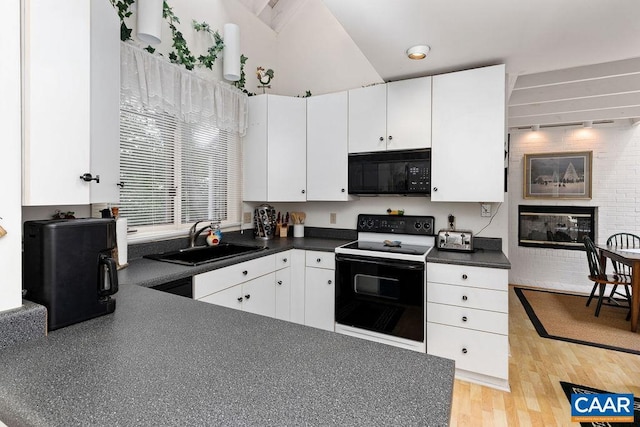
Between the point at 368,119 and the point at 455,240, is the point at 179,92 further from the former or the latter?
the point at 455,240

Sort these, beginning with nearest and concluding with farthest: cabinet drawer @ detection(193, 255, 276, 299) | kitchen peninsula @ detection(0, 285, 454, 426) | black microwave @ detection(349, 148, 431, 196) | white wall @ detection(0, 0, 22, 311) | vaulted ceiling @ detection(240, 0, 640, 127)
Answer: kitchen peninsula @ detection(0, 285, 454, 426)
white wall @ detection(0, 0, 22, 311)
vaulted ceiling @ detection(240, 0, 640, 127)
cabinet drawer @ detection(193, 255, 276, 299)
black microwave @ detection(349, 148, 431, 196)

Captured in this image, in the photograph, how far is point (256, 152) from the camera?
119 inches

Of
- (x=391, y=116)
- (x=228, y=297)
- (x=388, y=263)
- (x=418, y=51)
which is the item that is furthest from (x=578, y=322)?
(x=228, y=297)

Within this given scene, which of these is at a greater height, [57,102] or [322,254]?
[57,102]

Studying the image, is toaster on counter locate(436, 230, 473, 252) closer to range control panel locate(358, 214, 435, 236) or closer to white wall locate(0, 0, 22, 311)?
range control panel locate(358, 214, 435, 236)

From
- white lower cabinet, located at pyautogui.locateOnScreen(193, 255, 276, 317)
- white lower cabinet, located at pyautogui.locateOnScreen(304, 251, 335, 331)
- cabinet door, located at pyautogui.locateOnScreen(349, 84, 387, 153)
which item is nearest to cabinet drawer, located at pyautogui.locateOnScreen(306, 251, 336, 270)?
white lower cabinet, located at pyautogui.locateOnScreen(304, 251, 335, 331)

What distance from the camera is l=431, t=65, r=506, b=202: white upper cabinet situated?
232cm

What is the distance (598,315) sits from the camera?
3.67 metres

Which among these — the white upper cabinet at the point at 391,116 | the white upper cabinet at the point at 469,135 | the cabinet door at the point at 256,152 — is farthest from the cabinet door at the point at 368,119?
the cabinet door at the point at 256,152

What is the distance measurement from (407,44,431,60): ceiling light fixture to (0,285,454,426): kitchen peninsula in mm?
1911

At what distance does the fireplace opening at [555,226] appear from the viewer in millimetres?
4766

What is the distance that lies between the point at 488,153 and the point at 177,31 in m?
2.48

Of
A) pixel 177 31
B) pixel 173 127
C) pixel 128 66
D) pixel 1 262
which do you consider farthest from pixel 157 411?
pixel 177 31

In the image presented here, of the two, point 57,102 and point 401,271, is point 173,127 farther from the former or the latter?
point 401,271
